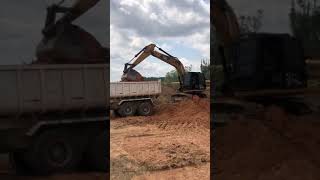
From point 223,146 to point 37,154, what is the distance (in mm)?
1899

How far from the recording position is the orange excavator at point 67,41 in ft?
14.7

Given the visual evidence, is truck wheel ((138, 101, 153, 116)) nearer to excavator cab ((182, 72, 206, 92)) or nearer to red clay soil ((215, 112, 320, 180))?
excavator cab ((182, 72, 206, 92))

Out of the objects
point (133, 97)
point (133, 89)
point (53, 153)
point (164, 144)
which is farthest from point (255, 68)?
point (133, 97)

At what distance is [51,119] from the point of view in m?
4.51

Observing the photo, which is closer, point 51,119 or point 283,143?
point 51,119

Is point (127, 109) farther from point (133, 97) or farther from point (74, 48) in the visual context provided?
point (74, 48)

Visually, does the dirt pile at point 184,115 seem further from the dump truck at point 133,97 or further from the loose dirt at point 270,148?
the loose dirt at point 270,148

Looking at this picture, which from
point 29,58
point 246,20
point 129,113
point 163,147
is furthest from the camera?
point 129,113

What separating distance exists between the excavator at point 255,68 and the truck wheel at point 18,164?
198 centimetres

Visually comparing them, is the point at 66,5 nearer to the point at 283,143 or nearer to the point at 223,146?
the point at 223,146

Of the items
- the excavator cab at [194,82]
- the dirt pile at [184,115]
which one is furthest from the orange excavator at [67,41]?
the excavator cab at [194,82]

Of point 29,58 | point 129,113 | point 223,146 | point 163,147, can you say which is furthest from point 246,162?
point 129,113

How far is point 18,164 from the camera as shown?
4535 mm

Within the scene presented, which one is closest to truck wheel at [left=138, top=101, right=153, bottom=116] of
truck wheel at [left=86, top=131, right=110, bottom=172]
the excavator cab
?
the excavator cab
